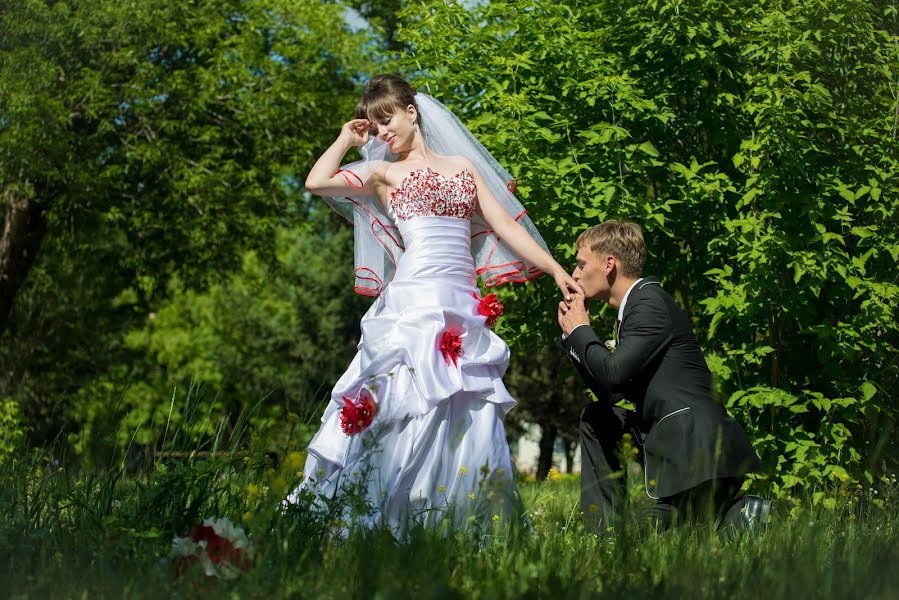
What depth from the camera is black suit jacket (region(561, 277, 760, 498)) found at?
3.87 m

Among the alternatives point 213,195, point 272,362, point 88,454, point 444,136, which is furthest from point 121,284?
point 88,454

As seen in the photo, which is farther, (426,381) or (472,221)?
(472,221)

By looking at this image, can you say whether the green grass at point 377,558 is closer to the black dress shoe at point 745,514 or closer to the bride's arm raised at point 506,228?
the black dress shoe at point 745,514

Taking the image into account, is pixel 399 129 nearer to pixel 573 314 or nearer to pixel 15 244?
pixel 573 314

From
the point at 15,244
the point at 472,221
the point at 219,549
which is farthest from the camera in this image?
the point at 15,244

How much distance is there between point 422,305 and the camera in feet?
13.8

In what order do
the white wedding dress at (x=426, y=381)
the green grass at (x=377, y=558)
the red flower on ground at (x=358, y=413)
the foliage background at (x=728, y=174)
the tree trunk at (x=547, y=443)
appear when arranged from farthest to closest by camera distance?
the tree trunk at (x=547, y=443), the foliage background at (x=728, y=174), the red flower on ground at (x=358, y=413), the white wedding dress at (x=426, y=381), the green grass at (x=377, y=558)

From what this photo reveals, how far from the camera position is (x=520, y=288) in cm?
670

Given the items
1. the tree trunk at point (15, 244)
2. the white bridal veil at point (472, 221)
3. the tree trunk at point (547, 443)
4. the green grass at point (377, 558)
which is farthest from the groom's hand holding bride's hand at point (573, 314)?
the tree trunk at point (547, 443)

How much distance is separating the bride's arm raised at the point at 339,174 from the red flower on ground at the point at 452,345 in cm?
91

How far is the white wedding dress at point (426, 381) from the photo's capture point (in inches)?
158

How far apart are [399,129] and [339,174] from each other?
36 cm

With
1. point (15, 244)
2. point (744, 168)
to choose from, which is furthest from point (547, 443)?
point (744, 168)

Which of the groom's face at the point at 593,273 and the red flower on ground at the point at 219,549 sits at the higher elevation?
the groom's face at the point at 593,273
